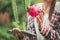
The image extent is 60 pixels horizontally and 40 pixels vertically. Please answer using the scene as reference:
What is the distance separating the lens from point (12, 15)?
2535mm

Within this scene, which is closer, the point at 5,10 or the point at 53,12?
the point at 53,12

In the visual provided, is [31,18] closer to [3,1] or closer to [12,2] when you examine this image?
[12,2]

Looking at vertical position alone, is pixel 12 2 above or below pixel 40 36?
above

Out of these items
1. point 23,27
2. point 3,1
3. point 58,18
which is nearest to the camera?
point 58,18

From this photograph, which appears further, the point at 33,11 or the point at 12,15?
the point at 12,15

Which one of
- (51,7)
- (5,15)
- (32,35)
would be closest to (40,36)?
(32,35)

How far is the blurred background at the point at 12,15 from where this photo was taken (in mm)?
2363

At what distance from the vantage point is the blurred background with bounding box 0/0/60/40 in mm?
2363

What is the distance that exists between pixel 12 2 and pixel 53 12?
0.34 metres

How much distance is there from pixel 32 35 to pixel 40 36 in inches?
2.2

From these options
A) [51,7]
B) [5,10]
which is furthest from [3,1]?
[51,7]

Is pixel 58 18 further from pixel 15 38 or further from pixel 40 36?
pixel 15 38

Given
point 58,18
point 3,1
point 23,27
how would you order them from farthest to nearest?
1. point 3,1
2. point 23,27
3. point 58,18

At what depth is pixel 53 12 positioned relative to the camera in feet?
7.29
